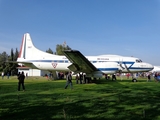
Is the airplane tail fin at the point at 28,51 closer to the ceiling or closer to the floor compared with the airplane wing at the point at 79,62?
closer to the ceiling

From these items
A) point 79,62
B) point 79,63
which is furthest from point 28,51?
point 79,62

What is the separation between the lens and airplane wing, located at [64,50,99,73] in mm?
18283

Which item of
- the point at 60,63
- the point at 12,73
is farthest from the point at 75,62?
the point at 12,73

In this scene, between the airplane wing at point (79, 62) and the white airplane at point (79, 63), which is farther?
the white airplane at point (79, 63)

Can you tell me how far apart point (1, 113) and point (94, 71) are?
1533cm

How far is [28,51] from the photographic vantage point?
2908 centimetres

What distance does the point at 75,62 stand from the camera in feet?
67.5

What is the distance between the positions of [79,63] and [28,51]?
1199 centimetres

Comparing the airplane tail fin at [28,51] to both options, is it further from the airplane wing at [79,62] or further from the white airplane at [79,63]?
the airplane wing at [79,62]

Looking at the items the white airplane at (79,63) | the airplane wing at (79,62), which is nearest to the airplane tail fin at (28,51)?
the white airplane at (79,63)

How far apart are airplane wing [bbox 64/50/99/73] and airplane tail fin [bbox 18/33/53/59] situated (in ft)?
27.3

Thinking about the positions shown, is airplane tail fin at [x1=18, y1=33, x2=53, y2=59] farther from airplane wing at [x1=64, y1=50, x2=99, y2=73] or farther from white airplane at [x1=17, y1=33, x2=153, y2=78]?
airplane wing at [x1=64, y1=50, x2=99, y2=73]

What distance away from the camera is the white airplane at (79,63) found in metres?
21.5

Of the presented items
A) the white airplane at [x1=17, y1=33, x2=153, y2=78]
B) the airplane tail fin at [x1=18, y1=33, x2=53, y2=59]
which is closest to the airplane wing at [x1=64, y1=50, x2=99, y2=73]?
the white airplane at [x1=17, y1=33, x2=153, y2=78]
